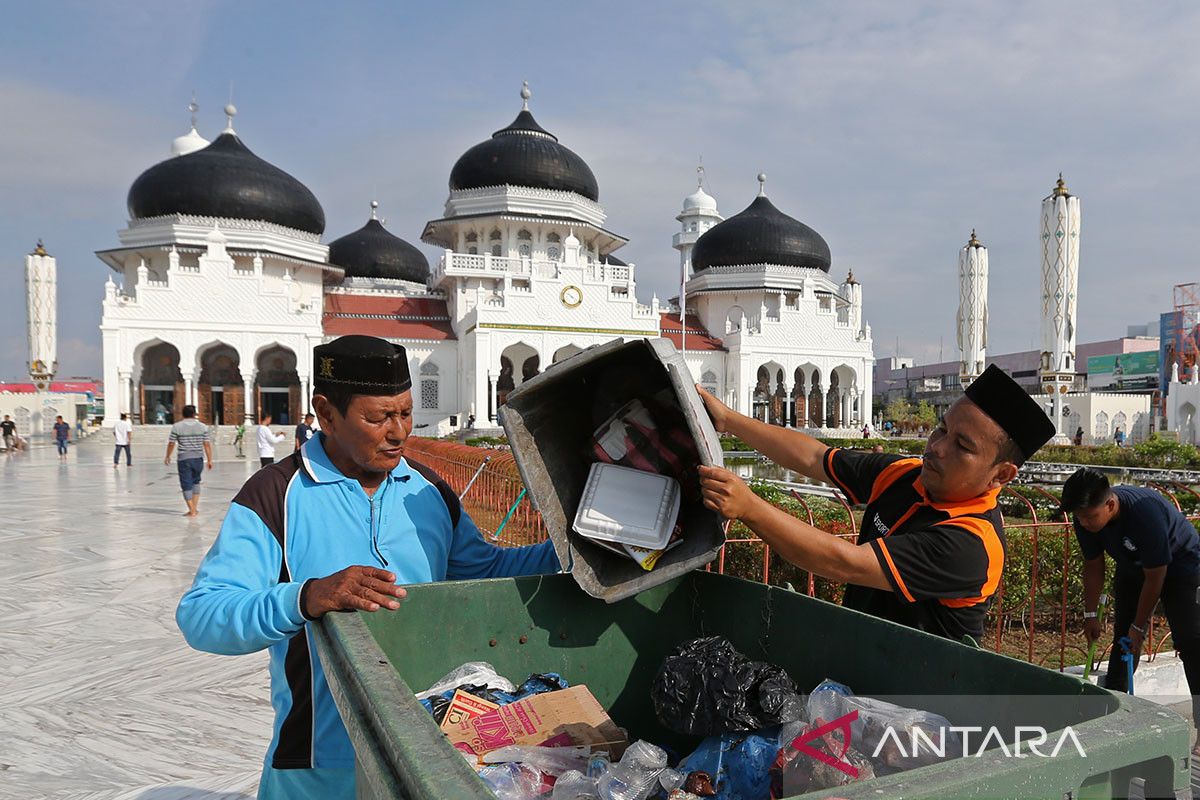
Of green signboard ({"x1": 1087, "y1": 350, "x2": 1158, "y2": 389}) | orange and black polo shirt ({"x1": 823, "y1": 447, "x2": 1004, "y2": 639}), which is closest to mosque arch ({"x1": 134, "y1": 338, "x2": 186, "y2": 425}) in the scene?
orange and black polo shirt ({"x1": 823, "y1": 447, "x2": 1004, "y2": 639})

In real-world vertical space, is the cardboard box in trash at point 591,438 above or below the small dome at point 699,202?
below

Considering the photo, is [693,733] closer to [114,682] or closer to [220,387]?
[114,682]

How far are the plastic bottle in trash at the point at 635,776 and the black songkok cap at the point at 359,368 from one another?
1.02 metres

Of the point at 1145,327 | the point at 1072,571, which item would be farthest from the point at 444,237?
the point at 1145,327

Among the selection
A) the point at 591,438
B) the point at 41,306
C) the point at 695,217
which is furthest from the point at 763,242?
the point at 591,438

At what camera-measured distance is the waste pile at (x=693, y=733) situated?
1.26m

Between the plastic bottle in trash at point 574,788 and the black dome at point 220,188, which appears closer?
the plastic bottle in trash at point 574,788

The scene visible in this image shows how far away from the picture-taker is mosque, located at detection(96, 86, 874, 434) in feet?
96.5

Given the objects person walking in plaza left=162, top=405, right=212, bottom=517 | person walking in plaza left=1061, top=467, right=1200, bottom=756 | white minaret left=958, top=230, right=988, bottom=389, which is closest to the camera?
person walking in plaza left=1061, top=467, right=1200, bottom=756

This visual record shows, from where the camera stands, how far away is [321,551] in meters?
1.75

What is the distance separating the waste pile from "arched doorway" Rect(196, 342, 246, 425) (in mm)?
31799

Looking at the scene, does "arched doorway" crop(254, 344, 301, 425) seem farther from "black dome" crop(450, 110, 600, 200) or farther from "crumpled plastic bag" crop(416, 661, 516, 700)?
"crumpled plastic bag" crop(416, 661, 516, 700)

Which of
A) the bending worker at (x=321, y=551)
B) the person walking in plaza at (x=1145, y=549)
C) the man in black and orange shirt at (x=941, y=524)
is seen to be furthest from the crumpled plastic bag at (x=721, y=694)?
the person walking in plaza at (x=1145, y=549)

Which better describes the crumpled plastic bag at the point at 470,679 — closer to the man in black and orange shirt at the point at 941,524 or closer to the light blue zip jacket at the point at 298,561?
the light blue zip jacket at the point at 298,561
